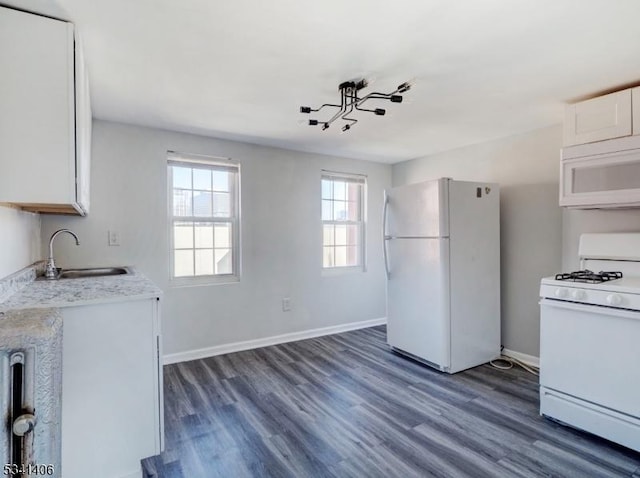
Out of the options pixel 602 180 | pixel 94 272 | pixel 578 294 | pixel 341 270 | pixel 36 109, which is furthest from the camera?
pixel 341 270

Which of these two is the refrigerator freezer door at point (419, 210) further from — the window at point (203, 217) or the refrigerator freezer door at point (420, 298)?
the window at point (203, 217)

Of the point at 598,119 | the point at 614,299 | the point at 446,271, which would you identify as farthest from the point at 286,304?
the point at 598,119

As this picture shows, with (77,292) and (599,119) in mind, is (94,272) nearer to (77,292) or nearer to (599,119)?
(77,292)

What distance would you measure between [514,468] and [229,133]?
3226mm

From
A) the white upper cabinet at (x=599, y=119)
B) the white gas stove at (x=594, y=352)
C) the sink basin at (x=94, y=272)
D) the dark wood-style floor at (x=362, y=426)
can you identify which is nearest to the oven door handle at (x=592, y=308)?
the white gas stove at (x=594, y=352)

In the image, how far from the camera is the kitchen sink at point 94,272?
258 centimetres

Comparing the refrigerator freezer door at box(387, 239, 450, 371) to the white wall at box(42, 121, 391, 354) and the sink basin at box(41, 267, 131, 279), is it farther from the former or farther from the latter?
the sink basin at box(41, 267, 131, 279)

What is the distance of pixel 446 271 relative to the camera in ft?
9.59

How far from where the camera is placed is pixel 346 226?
14.4ft

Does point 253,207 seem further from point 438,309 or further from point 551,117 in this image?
point 551,117

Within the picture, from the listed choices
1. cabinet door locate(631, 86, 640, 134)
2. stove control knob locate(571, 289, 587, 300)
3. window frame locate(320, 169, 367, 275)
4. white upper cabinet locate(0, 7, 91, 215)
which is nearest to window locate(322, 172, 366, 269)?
window frame locate(320, 169, 367, 275)

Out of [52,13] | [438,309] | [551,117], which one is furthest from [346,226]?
[52,13]

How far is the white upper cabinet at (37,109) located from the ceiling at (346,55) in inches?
4.3

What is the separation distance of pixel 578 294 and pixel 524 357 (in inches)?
55.7
